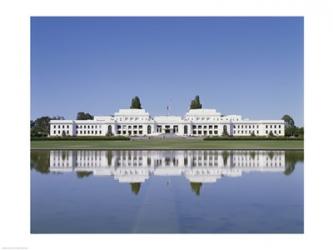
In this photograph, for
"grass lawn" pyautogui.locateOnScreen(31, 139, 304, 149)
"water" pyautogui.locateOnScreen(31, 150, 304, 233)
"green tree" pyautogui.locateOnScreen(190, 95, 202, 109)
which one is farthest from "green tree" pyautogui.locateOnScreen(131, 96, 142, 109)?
"water" pyautogui.locateOnScreen(31, 150, 304, 233)

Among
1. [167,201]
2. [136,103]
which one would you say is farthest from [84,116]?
[167,201]

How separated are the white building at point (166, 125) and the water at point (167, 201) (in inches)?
1765

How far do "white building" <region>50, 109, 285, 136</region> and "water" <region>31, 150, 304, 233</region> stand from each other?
147 ft

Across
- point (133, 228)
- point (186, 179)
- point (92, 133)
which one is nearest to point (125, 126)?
point (92, 133)

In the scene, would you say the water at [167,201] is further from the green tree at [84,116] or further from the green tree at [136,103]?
the green tree at [84,116]

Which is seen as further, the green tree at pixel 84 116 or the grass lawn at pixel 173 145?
the green tree at pixel 84 116

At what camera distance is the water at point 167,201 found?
5.43 meters

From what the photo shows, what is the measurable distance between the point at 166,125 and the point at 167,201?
163 feet

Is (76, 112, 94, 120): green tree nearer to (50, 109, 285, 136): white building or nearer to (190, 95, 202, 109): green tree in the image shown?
(50, 109, 285, 136): white building

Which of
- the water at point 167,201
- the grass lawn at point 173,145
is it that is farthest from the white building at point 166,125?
the water at point 167,201
